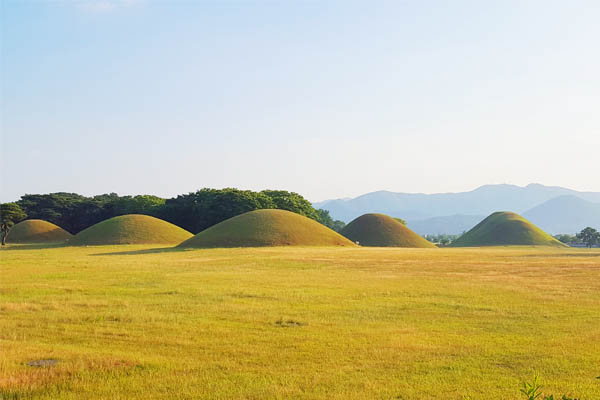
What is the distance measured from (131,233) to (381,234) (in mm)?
56638

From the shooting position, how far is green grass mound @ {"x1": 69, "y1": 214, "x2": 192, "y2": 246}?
9004cm

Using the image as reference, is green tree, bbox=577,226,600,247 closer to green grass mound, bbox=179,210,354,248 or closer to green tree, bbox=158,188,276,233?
green grass mound, bbox=179,210,354,248

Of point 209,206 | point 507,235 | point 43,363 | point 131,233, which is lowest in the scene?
point 43,363

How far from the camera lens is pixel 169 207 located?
122m

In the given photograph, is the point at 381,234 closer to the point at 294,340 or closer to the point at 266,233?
the point at 266,233

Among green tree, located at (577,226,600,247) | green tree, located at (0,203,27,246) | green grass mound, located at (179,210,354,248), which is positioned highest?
green tree, located at (0,203,27,246)

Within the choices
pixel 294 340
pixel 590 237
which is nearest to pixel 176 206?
pixel 590 237

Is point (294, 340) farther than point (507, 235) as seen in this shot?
No

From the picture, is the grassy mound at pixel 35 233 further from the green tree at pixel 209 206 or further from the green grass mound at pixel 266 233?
the green grass mound at pixel 266 233

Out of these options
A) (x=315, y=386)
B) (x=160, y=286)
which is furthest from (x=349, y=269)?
(x=315, y=386)

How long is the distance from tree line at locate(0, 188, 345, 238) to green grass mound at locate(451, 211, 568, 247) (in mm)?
47809

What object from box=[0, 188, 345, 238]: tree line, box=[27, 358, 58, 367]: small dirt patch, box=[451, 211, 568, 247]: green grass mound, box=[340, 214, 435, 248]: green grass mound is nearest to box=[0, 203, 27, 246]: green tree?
box=[0, 188, 345, 238]: tree line

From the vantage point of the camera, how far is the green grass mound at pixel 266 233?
261ft

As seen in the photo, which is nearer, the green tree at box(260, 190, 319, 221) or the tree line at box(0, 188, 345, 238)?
the tree line at box(0, 188, 345, 238)
